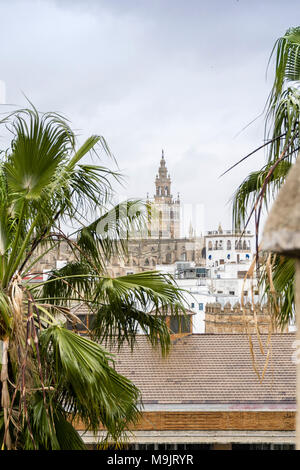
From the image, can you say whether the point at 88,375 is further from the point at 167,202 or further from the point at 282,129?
the point at 167,202

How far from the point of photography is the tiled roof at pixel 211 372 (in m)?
8.79

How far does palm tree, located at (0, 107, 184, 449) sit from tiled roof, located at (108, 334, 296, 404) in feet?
13.6

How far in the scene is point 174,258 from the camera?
3944 centimetres

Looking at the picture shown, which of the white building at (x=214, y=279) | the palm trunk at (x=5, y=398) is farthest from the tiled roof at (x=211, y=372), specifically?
the palm trunk at (x=5, y=398)

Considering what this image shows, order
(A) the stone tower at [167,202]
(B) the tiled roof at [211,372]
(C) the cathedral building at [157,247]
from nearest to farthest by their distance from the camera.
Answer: (C) the cathedral building at [157,247] < (B) the tiled roof at [211,372] < (A) the stone tower at [167,202]

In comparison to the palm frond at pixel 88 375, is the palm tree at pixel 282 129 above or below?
above

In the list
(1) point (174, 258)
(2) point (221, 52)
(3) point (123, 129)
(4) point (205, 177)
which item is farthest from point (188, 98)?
(1) point (174, 258)

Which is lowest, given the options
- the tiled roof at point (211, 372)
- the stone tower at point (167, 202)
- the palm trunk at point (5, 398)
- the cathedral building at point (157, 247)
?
the tiled roof at point (211, 372)

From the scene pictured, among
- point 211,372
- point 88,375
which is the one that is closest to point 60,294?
point 88,375

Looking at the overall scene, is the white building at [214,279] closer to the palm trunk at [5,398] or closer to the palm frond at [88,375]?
the palm frond at [88,375]

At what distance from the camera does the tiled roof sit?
879 centimetres

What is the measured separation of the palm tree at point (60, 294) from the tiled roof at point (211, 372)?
4.14 meters

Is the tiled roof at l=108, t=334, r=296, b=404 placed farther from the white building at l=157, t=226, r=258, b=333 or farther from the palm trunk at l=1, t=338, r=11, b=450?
the palm trunk at l=1, t=338, r=11, b=450
